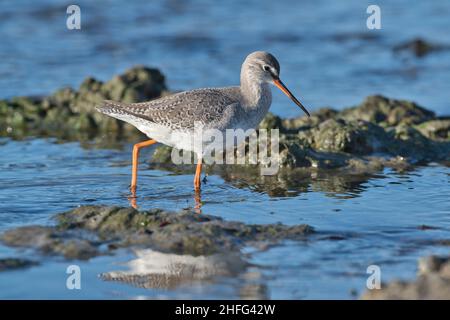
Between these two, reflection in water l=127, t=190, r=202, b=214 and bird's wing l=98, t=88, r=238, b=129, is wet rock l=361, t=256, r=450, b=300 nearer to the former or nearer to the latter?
reflection in water l=127, t=190, r=202, b=214

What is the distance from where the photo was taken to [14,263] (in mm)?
6828

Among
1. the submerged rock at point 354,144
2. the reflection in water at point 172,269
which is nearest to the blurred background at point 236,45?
the submerged rock at point 354,144

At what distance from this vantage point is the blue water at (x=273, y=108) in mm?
6805

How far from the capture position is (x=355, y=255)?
7133 millimetres

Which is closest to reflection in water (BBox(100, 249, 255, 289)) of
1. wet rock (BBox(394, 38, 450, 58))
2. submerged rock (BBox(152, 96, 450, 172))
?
submerged rock (BBox(152, 96, 450, 172))

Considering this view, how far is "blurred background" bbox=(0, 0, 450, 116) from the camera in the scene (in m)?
15.4

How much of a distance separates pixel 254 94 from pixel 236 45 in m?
8.50

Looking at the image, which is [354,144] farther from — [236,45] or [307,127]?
[236,45]

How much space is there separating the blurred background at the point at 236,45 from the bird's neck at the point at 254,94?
158 inches

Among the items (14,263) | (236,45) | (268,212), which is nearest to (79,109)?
(236,45)

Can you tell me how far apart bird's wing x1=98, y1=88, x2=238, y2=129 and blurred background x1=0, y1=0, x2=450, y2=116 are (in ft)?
15.0

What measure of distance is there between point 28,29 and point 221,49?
4658mm
